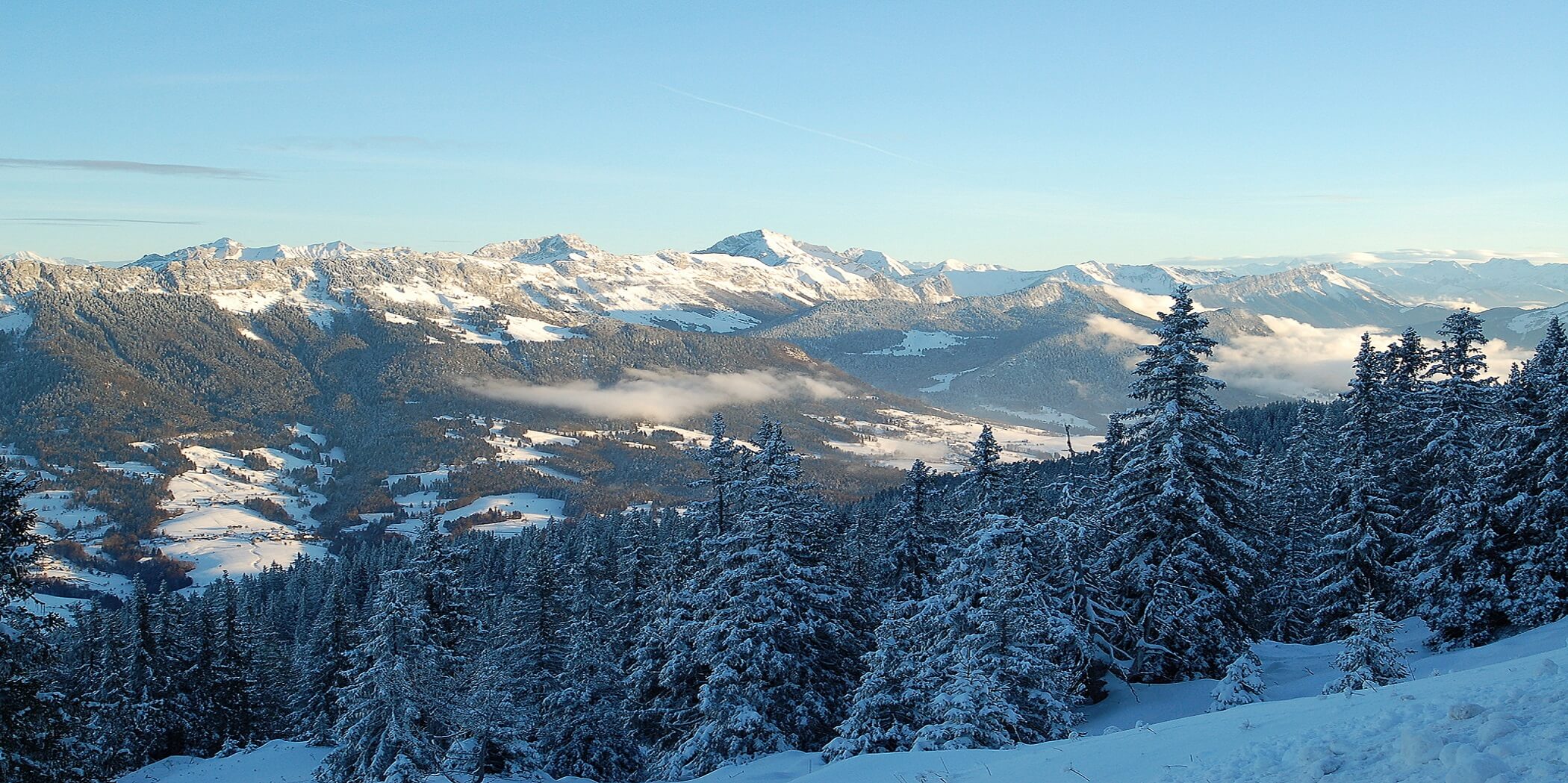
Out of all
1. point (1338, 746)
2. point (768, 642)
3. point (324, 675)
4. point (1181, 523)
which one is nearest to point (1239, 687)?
point (1181, 523)

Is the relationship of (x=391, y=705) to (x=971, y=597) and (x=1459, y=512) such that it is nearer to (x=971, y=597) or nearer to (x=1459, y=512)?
(x=971, y=597)

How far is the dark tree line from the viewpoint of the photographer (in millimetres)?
19125

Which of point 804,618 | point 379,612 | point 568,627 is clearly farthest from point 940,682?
point 568,627

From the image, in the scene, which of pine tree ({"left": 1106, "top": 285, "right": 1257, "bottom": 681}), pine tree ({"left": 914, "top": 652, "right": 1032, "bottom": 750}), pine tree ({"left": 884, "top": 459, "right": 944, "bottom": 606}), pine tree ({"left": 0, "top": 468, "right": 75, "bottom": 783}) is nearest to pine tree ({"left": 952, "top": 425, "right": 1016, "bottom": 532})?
pine tree ({"left": 884, "top": 459, "right": 944, "bottom": 606})

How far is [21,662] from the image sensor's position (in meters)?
17.6

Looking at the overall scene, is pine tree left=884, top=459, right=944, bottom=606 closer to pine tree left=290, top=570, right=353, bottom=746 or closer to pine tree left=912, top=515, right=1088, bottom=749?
pine tree left=912, top=515, right=1088, bottom=749

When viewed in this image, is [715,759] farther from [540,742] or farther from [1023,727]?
[540,742]

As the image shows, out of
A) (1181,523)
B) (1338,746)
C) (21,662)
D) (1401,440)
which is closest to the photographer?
(1338,746)

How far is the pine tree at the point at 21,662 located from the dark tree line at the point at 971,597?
0.21 ft

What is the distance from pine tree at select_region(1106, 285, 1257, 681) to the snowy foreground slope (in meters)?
11.7

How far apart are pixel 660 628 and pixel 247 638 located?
127 ft

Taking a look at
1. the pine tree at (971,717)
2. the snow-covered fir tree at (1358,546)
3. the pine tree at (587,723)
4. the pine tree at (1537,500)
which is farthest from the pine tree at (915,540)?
the pine tree at (1537,500)

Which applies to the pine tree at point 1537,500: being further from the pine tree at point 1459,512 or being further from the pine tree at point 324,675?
the pine tree at point 324,675

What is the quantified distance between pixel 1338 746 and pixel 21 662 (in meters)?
22.4
